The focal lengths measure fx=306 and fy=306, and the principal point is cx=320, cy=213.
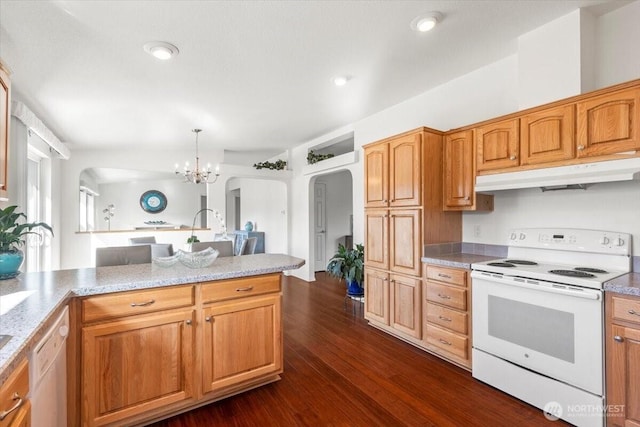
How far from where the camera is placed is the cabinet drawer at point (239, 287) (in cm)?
202

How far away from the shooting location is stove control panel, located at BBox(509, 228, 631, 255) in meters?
2.12

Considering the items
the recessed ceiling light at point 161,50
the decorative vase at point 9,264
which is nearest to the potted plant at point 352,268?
the recessed ceiling light at point 161,50

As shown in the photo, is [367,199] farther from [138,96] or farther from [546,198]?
[138,96]

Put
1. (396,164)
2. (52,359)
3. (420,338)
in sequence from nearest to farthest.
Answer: (52,359) → (420,338) → (396,164)

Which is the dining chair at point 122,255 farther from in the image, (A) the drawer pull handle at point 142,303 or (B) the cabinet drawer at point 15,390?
(B) the cabinet drawer at point 15,390

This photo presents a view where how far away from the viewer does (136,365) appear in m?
1.80

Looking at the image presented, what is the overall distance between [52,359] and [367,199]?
296cm

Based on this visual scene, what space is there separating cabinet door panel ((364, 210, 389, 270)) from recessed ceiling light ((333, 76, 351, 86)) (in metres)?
1.42

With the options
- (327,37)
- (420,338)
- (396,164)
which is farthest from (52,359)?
(396,164)

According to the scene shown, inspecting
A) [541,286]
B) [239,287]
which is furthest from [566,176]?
[239,287]

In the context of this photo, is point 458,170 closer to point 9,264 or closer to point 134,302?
point 134,302

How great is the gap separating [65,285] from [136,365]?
61 centimetres

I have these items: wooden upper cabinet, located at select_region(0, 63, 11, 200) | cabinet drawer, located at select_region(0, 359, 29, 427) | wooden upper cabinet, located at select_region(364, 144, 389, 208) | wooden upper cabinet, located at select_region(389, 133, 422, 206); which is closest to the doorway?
wooden upper cabinet, located at select_region(364, 144, 389, 208)

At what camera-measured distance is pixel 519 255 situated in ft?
8.77
